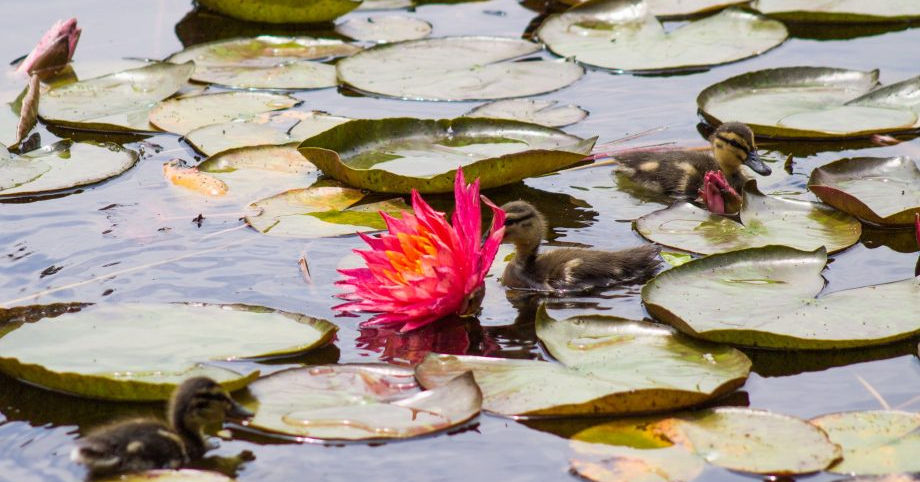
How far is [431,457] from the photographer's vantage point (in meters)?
4.02

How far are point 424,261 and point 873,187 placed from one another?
2.53 m

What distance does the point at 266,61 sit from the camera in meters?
8.23

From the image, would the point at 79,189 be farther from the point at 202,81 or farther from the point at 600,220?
the point at 600,220

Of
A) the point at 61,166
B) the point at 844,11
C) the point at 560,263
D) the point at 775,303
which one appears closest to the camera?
the point at 775,303

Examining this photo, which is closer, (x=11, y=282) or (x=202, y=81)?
(x=11, y=282)

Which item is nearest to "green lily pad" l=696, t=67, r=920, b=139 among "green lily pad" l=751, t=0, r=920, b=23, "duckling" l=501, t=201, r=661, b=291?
"green lily pad" l=751, t=0, r=920, b=23

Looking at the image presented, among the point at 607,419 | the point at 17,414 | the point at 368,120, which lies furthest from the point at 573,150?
the point at 17,414

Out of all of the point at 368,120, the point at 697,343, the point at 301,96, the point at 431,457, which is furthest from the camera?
the point at 301,96

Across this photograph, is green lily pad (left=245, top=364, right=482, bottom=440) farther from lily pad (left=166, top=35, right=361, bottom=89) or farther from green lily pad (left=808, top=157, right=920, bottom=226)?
lily pad (left=166, top=35, right=361, bottom=89)

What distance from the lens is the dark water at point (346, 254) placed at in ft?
13.3

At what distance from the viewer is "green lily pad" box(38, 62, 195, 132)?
7250mm

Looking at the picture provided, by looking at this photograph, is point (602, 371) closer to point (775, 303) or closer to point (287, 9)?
point (775, 303)

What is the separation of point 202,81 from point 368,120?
174 cm

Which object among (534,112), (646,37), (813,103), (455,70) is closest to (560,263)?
(534,112)
